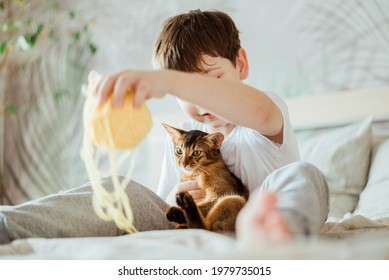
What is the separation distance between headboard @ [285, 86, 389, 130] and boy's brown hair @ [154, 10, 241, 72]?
0.72m

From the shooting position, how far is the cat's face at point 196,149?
3.79ft

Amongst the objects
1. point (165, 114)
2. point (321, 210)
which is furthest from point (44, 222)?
point (165, 114)

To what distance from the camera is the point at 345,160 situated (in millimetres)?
1661

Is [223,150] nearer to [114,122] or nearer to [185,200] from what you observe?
[185,200]

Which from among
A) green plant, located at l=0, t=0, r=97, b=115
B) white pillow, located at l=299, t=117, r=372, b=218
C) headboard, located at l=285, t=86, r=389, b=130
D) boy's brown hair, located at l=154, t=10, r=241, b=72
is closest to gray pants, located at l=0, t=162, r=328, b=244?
boy's brown hair, located at l=154, t=10, r=241, b=72

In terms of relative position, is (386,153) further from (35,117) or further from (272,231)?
(35,117)

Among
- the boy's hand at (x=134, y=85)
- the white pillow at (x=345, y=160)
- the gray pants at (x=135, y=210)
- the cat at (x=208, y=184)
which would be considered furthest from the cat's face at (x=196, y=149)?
the white pillow at (x=345, y=160)

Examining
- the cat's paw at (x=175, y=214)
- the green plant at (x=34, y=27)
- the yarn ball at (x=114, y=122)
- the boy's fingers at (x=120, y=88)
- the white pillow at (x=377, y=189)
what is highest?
the green plant at (x=34, y=27)

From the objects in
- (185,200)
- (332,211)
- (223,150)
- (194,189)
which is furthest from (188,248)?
(332,211)

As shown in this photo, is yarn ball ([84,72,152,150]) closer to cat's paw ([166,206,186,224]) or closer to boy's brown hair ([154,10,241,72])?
cat's paw ([166,206,186,224])

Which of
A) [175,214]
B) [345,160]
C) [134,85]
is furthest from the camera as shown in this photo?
[345,160]

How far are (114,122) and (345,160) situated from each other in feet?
3.65

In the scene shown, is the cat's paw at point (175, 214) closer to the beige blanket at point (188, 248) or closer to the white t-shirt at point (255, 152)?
the beige blanket at point (188, 248)

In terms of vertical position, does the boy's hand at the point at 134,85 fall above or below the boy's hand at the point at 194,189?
above
